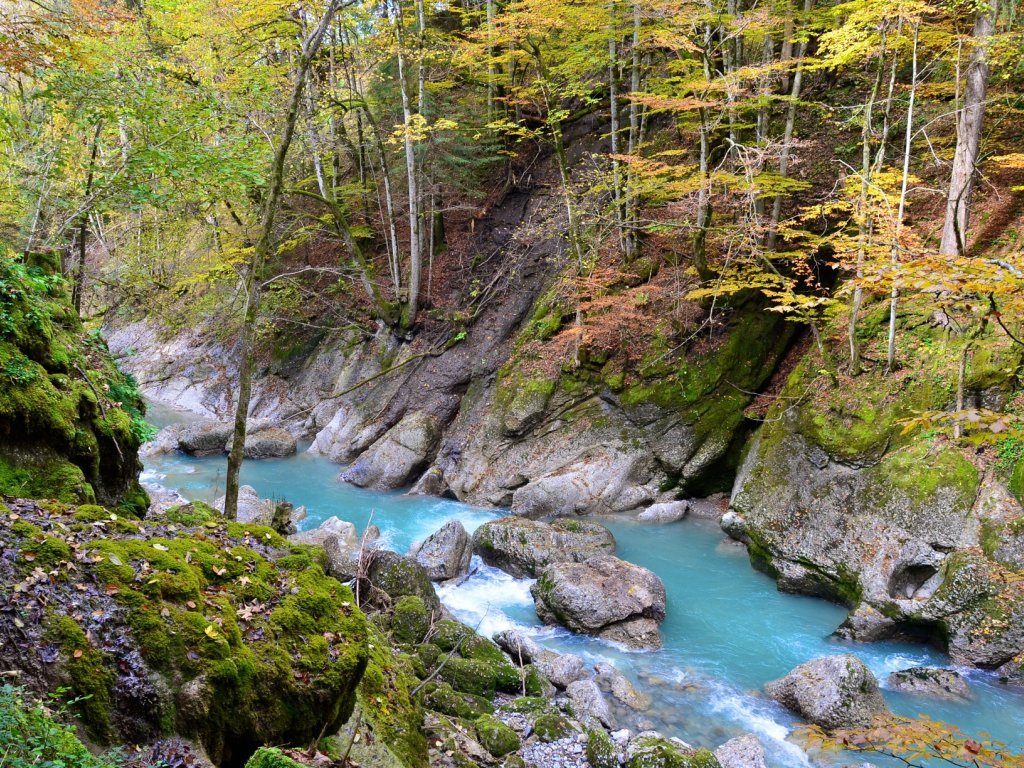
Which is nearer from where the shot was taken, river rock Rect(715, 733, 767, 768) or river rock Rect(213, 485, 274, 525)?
river rock Rect(715, 733, 767, 768)

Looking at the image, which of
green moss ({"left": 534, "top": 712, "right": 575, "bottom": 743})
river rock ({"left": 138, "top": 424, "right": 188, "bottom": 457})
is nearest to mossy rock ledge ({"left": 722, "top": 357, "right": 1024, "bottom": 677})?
green moss ({"left": 534, "top": 712, "right": 575, "bottom": 743})

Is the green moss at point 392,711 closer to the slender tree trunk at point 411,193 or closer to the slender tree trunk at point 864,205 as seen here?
the slender tree trunk at point 864,205

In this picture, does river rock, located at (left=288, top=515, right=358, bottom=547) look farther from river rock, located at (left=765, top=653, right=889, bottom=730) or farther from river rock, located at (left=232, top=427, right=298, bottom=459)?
river rock, located at (left=765, top=653, right=889, bottom=730)

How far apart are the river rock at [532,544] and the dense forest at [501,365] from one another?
0.11m

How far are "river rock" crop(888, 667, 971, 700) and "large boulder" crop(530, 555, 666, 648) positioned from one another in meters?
3.04

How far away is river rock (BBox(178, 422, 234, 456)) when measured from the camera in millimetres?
17750

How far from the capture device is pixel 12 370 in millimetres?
5312

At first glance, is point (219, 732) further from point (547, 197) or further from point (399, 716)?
point (547, 197)

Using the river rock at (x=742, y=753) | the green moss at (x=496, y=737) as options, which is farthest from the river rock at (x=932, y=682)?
the green moss at (x=496, y=737)

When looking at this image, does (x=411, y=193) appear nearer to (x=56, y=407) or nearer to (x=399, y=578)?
(x=399, y=578)

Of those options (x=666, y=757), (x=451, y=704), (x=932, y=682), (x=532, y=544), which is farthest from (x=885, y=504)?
(x=451, y=704)

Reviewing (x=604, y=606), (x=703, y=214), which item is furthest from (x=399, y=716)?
(x=703, y=214)

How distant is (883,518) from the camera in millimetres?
9711

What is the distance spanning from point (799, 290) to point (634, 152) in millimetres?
5332
